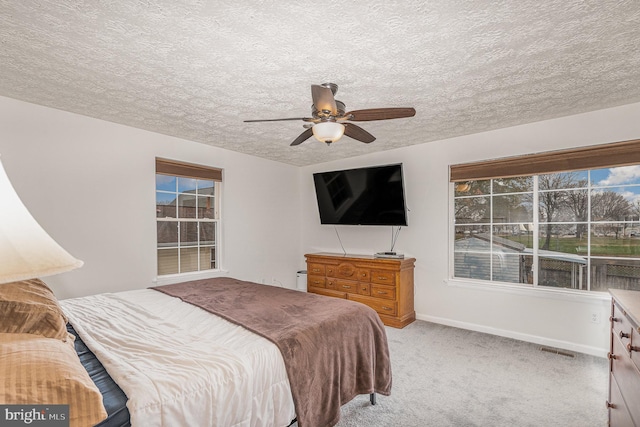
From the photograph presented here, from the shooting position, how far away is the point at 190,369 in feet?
4.46

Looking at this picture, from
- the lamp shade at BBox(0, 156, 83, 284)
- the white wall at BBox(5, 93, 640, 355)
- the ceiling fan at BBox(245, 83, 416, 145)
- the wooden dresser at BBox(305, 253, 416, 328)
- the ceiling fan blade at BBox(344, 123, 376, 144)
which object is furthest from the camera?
the wooden dresser at BBox(305, 253, 416, 328)

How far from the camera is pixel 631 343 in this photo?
1.48m

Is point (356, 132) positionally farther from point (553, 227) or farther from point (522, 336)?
point (522, 336)

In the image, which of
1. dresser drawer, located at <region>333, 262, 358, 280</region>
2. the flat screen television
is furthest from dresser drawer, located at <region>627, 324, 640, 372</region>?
dresser drawer, located at <region>333, 262, 358, 280</region>

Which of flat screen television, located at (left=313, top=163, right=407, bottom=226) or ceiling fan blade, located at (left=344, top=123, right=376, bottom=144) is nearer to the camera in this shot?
ceiling fan blade, located at (left=344, top=123, right=376, bottom=144)

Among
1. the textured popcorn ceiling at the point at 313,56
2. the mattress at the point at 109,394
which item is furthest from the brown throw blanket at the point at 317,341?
the textured popcorn ceiling at the point at 313,56

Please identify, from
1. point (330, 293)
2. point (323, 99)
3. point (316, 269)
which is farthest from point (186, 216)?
point (323, 99)

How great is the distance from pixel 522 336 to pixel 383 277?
1688 millimetres

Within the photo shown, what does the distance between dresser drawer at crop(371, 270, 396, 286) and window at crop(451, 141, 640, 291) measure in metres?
0.84

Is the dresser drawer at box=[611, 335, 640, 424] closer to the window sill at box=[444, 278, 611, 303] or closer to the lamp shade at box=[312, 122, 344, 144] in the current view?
the window sill at box=[444, 278, 611, 303]

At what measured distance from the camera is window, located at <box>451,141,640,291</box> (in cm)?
304

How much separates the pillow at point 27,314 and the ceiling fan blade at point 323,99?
1.79 metres

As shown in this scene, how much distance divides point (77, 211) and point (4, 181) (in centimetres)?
293

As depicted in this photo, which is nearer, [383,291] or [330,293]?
[383,291]
